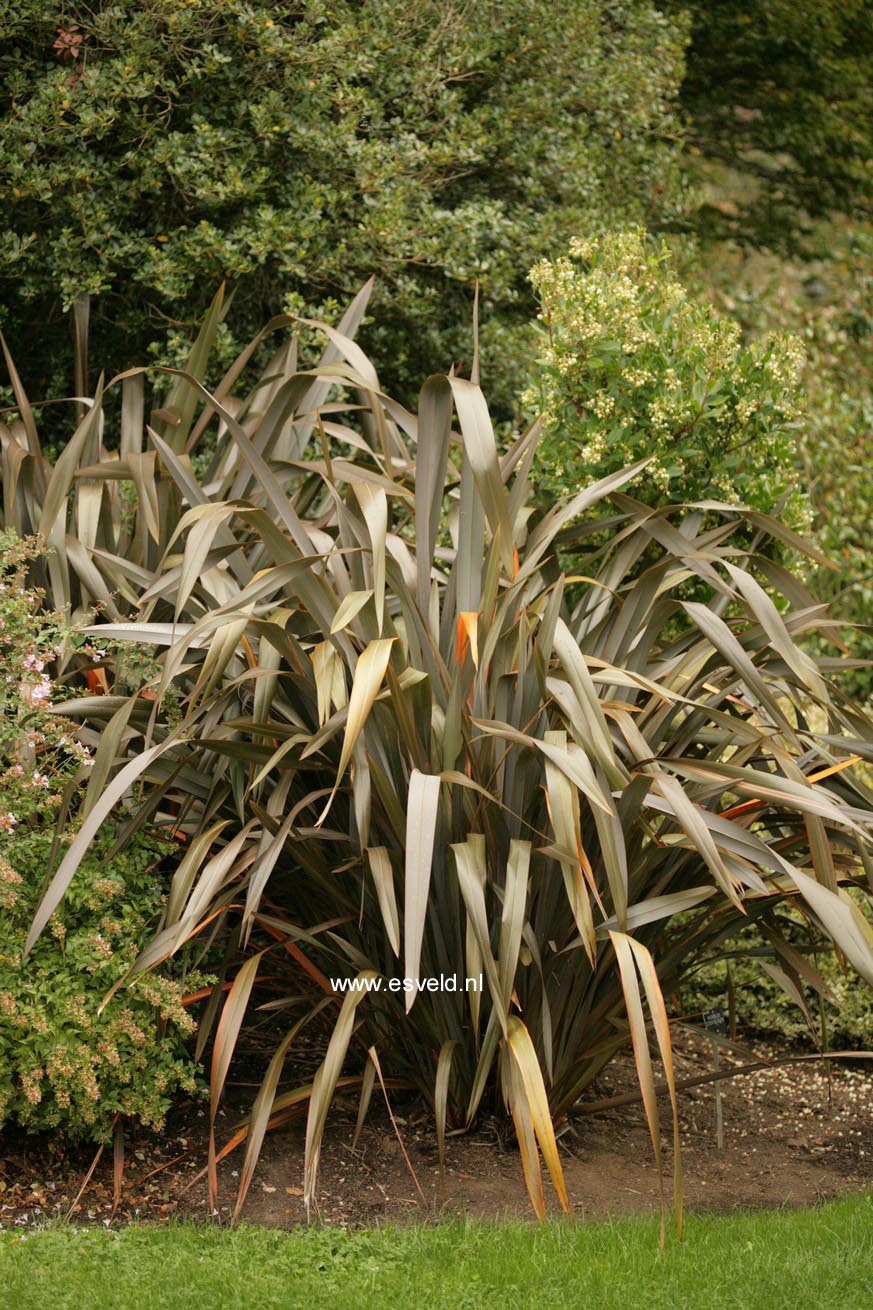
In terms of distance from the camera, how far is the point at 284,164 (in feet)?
18.8

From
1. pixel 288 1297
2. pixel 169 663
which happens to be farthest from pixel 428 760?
pixel 288 1297

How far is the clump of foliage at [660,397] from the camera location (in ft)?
14.5

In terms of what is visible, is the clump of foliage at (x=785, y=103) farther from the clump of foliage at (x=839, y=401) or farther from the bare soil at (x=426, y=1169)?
the bare soil at (x=426, y=1169)

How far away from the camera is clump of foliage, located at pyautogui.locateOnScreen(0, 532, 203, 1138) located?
9.71 ft

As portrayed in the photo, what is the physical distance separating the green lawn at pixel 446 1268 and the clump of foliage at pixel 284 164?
3.51 metres

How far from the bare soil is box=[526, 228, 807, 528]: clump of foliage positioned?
1984 millimetres

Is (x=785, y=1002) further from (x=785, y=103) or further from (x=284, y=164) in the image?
(x=785, y=103)

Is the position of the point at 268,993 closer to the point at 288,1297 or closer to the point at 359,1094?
the point at 359,1094

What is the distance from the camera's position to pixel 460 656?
3.24 meters

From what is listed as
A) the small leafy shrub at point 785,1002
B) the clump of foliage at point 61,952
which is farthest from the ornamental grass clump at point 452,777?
the small leafy shrub at point 785,1002

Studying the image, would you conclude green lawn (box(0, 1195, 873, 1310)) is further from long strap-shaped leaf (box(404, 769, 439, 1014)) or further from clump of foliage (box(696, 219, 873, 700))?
clump of foliage (box(696, 219, 873, 700))

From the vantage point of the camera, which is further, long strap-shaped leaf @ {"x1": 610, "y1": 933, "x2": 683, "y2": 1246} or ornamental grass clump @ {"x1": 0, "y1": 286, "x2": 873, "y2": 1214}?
ornamental grass clump @ {"x1": 0, "y1": 286, "x2": 873, "y2": 1214}

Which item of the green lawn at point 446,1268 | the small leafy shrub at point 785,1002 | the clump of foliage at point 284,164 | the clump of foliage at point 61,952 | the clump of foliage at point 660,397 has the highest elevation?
the clump of foliage at point 284,164

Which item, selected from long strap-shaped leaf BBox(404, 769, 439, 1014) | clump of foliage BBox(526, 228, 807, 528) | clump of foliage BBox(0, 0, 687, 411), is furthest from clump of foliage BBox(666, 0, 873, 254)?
long strap-shaped leaf BBox(404, 769, 439, 1014)
